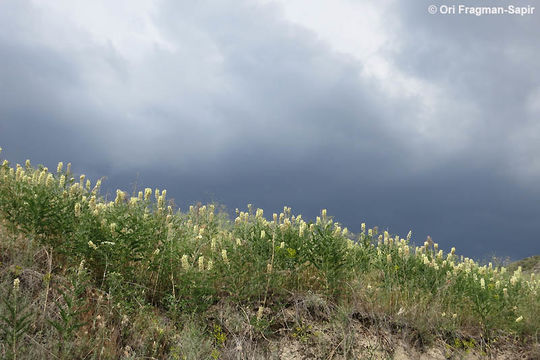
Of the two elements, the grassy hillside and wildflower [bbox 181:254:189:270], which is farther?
wildflower [bbox 181:254:189:270]

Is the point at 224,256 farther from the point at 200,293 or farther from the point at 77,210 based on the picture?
the point at 77,210

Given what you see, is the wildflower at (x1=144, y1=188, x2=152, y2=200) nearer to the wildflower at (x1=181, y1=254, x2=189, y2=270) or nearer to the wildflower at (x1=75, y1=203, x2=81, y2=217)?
the wildflower at (x1=75, y1=203, x2=81, y2=217)

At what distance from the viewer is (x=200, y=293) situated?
15.4ft

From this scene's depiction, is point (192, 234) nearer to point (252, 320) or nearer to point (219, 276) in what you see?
point (219, 276)

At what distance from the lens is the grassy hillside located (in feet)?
13.9

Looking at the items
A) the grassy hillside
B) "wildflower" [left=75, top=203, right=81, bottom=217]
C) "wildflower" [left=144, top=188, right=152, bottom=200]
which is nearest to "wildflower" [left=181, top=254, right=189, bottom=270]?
the grassy hillside

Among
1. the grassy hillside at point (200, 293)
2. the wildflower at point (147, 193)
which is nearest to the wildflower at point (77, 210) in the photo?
the grassy hillside at point (200, 293)

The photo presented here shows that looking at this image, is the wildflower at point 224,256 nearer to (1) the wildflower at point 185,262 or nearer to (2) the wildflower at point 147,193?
(1) the wildflower at point 185,262

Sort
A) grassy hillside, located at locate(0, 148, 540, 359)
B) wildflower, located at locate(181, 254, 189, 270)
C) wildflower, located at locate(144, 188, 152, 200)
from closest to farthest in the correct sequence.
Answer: grassy hillside, located at locate(0, 148, 540, 359) < wildflower, located at locate(181, 254, 189, 270) < wildflower, located at locate(144, 188, 152, 200)

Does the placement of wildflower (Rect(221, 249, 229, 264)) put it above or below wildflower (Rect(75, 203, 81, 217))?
below

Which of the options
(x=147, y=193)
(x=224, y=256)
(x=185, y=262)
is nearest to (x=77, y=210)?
(x=147, y=193)

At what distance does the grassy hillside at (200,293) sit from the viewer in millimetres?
4223

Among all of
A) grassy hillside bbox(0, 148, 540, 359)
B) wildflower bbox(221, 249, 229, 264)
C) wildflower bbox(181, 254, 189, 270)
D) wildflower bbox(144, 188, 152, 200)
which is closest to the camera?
grassy hillside bbox(0, 148, 540, 359)

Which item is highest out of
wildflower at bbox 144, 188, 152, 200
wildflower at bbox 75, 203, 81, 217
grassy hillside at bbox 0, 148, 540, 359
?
wildflower at bbox 144, 188, 152, 200
